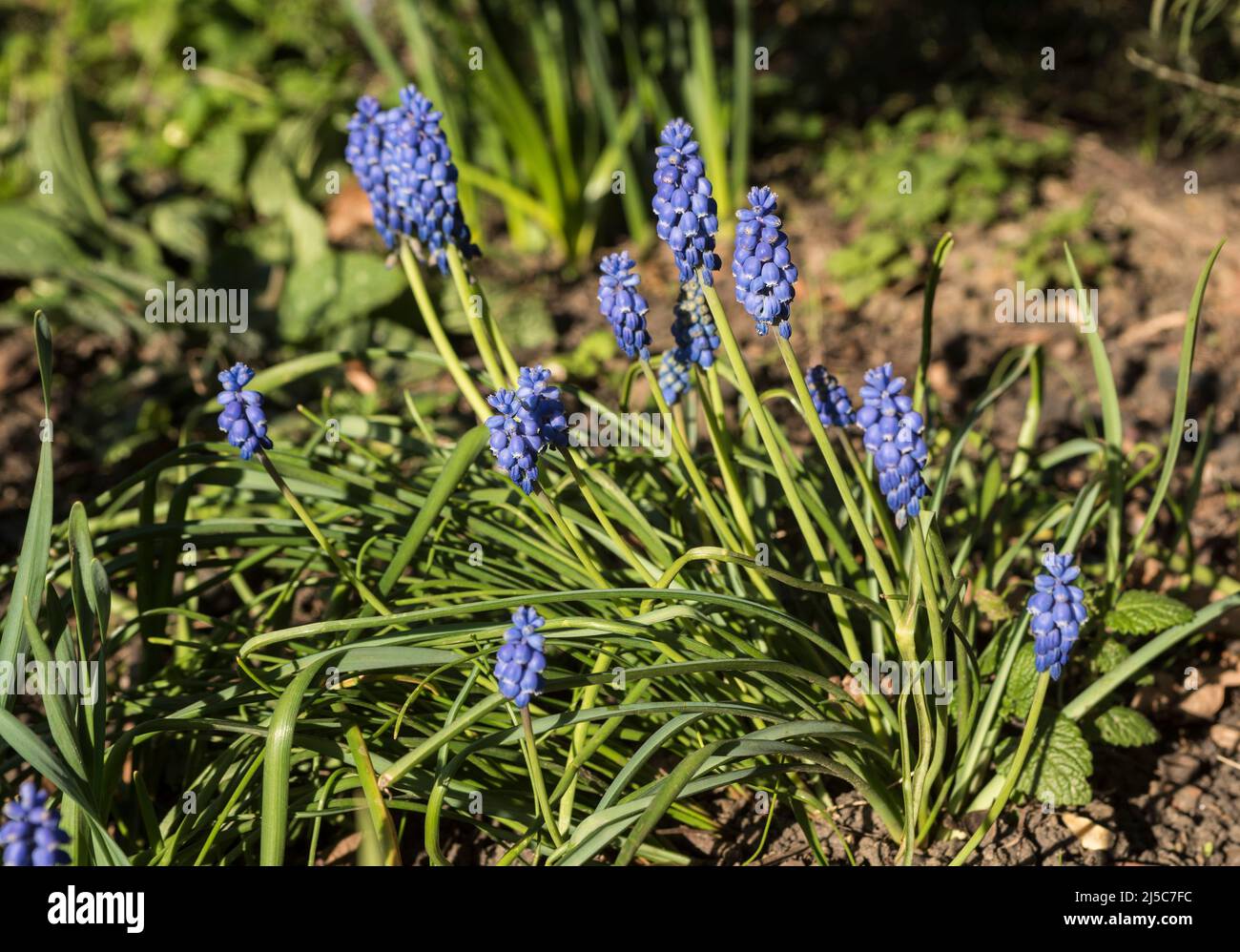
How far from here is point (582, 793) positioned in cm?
243

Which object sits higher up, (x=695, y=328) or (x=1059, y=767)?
(x=695, y=328)

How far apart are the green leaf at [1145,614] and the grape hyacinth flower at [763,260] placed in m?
1.08

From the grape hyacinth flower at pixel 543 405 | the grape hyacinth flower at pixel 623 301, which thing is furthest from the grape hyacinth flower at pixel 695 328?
the grape hyacinth flower at pixel 543 405

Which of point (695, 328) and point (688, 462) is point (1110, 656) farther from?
point (695, 328)

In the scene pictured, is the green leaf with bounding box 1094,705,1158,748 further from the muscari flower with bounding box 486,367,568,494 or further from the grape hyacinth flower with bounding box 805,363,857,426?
the muscari flower with bounding box 486,367,568,494

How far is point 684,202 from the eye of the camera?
192cm

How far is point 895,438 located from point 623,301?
0.54 meters

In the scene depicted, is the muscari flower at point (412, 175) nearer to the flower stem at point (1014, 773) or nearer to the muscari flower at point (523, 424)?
the muscari flower at point (523, 424)

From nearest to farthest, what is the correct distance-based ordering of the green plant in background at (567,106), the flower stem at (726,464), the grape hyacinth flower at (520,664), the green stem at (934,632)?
the grape hyacinth flower at (520,664) < the green stem at (934,632) < the flower stem at (726,464) < the green plant in background at (567,106)

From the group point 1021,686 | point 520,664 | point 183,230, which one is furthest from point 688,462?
point 183,230

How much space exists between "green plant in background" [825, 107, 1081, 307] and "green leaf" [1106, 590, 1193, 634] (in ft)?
6.80

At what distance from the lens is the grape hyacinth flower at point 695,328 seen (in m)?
2.22
